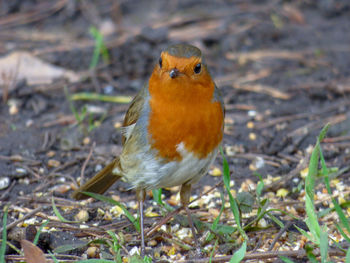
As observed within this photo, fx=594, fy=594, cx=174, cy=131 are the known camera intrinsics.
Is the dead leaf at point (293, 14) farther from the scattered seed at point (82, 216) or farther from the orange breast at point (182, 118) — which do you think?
the scattered seed at point (82, 216)

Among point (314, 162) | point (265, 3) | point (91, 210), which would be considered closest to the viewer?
point (314, 162)

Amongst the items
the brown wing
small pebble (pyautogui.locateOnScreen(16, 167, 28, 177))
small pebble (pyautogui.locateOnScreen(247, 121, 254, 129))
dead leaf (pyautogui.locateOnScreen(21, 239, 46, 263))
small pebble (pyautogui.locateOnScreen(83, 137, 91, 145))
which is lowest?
small pebble (pyautogui.locateOnScreen(247, 121, 254, 129))

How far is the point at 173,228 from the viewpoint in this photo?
3553 millimetres

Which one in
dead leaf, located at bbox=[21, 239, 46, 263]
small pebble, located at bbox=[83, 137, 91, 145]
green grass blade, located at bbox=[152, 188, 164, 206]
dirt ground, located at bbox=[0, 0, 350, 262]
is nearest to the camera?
dead leaf, located at bbox=[21, 239, 46, 263]

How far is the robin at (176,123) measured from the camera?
309 cm

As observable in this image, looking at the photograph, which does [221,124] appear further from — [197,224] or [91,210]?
[91,210]

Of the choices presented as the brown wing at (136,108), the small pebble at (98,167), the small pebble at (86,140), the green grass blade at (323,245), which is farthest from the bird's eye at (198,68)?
the small pebble at (86,140)

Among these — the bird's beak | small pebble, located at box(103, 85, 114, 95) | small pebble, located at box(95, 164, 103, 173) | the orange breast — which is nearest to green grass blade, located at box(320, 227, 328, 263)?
the orange breast

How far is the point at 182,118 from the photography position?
10.1 ft

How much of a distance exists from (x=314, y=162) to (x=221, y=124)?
1.80ft

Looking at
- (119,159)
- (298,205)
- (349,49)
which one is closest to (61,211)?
(119,159)

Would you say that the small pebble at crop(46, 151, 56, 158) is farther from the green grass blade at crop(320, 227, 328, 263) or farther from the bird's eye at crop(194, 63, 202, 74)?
the green grass blade at crop(320, 227, 328, 263)

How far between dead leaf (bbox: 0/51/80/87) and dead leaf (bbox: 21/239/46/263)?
2838 millimetres

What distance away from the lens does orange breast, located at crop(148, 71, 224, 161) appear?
3.09 meters
